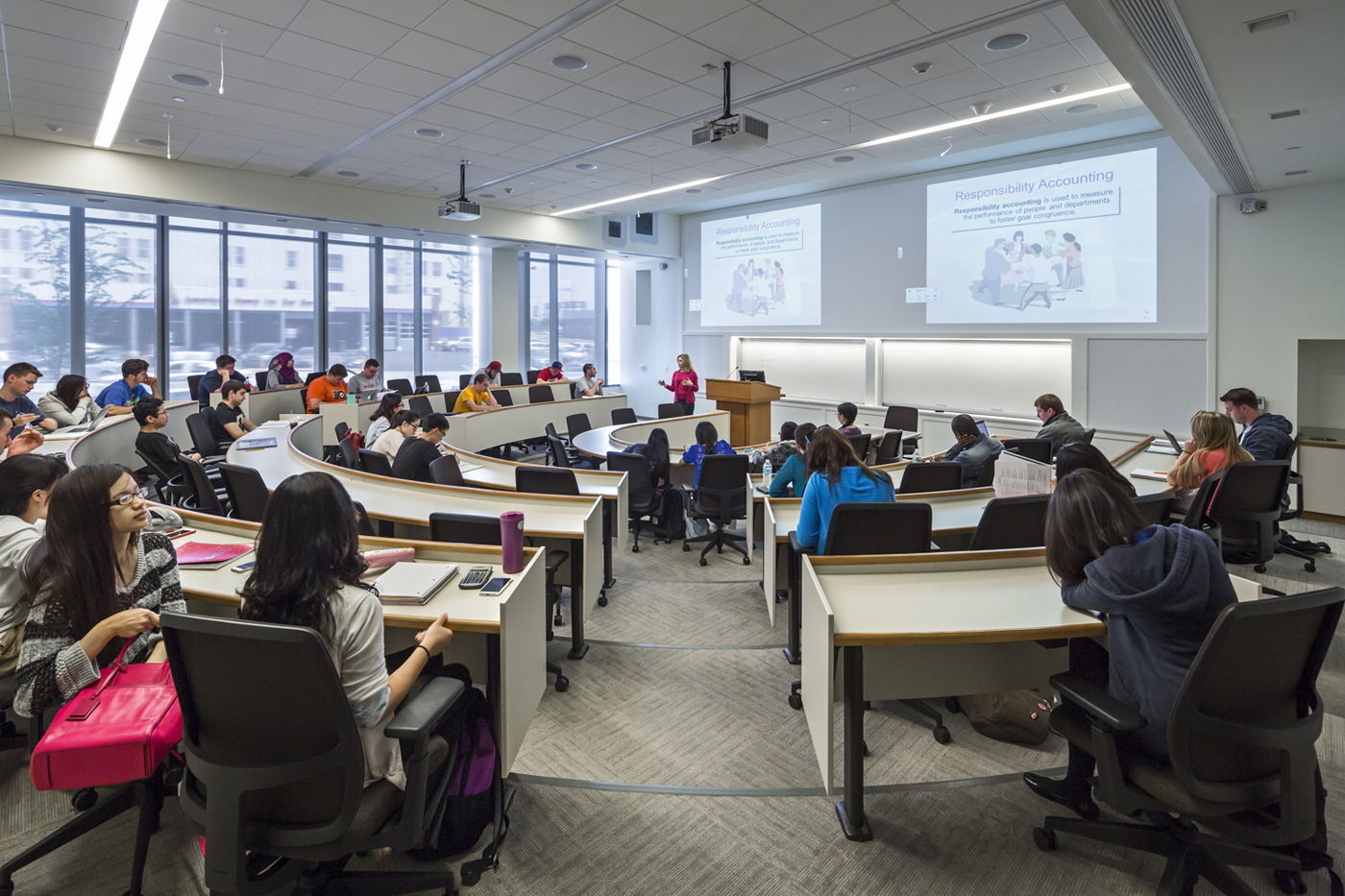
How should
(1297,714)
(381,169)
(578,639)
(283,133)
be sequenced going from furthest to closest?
(381,169) < (283,133) < (578,639) < (1297,714)

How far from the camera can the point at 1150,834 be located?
2121 mm

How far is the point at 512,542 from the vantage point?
8.55 feet

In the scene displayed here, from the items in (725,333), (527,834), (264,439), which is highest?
(725,333)

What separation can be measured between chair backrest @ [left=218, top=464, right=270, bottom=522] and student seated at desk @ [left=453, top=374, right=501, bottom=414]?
5414mm

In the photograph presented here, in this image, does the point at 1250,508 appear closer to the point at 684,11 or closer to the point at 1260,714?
the point at 1260,714

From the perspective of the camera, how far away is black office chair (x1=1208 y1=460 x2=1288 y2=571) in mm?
4078

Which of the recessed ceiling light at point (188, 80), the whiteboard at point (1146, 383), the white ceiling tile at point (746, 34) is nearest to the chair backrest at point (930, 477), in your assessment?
the white ceiling tile at point (746, 34)

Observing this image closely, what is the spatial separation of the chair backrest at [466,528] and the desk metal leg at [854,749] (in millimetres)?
1674

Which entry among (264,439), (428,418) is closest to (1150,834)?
(428,418)

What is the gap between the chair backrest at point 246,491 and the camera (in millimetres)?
4008

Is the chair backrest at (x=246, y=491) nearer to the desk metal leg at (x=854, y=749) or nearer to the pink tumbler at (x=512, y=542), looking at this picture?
the pink tumbler at (x=512, y=542)

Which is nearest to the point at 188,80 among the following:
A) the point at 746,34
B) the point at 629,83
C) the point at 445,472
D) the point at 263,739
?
the point at 629,83

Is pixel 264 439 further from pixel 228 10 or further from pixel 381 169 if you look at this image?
pixel 381 169

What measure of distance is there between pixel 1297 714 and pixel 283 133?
8623mm
